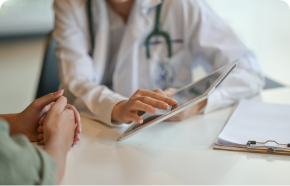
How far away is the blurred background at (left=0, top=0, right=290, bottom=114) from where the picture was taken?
4.48 feet

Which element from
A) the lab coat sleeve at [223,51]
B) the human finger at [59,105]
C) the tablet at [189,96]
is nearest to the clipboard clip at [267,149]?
the tablet at [189,96]

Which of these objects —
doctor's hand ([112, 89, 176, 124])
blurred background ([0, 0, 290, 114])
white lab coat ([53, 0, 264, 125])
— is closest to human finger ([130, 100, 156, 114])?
doctor's hand ([112, 89, 176, 124])

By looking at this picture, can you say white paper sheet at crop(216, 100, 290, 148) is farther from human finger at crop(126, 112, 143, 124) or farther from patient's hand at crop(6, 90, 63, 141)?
patient's hand at crop(6, 90, 63, 141)

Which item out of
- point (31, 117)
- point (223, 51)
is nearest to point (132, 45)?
point (223, 51)

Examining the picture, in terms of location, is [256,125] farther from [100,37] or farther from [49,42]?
[49,42]

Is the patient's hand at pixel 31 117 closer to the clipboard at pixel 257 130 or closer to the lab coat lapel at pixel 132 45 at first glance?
the clipboard at pixel 257 130

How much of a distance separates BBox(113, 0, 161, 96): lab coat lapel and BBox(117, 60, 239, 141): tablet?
0.39 metres

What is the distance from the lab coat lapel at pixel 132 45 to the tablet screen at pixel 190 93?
1.30 ft

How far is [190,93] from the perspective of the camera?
0.72 metres

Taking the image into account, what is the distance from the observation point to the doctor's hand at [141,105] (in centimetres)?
62

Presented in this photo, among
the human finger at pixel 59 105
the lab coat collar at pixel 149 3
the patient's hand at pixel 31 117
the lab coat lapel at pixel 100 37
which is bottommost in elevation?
the patient's hand at pixel 31 117

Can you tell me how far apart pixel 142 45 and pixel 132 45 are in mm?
62

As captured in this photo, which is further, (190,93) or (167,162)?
(190,93)

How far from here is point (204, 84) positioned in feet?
2.21
